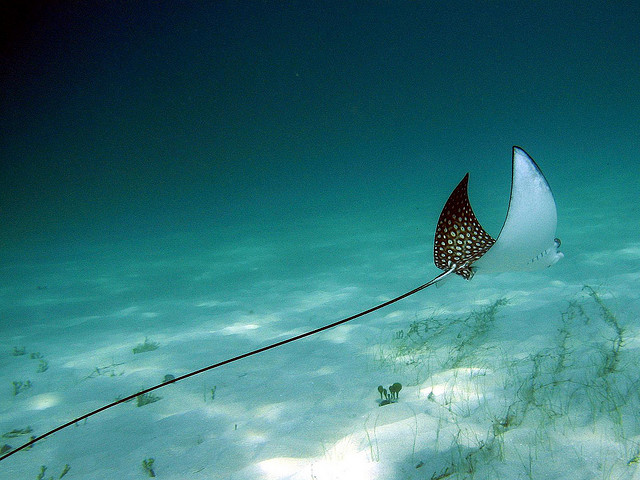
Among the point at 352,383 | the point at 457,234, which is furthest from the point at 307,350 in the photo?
the point at 457,234

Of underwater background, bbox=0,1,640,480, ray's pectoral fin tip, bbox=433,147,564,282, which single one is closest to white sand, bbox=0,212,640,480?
underwater background, bbox=0,1,640,480

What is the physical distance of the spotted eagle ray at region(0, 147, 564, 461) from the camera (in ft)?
6.93

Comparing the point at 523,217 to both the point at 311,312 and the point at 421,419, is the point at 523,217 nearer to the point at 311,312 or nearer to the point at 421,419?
the point at 421,419

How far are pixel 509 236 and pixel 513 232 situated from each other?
0.03 meters

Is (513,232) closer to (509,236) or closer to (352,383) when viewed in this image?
(509,236)

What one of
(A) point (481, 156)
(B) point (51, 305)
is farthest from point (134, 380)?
(A) point (481, 156)

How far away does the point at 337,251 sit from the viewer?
12039 mm

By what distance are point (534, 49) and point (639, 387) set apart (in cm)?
8652

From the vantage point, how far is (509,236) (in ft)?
7.34

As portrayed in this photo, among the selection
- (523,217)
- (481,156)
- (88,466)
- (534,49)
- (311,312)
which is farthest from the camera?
(481,156)

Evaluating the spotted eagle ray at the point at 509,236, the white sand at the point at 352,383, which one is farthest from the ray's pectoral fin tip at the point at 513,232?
the white sand at the point at 352,383

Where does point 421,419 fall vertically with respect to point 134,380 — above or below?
below

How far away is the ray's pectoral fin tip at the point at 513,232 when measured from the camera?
6.98 feet

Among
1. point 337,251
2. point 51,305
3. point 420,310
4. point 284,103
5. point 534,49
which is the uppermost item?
point 534,49
